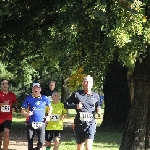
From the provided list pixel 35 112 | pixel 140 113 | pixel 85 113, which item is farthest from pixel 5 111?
pixel 140 113

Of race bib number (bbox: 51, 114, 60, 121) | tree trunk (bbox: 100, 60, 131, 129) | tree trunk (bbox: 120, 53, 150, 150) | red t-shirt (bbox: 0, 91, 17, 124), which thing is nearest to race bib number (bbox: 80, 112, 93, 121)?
tree trunk (bbox: 120, 53, 150, 150)

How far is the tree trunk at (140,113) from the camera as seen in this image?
1224 cm

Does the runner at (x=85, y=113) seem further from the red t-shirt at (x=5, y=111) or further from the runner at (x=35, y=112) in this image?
the red t-shirt at (x=5, y=111)

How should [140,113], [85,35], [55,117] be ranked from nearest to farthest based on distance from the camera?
[140,113] → [55,117] → [85,35]

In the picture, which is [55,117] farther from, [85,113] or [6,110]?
[85,113]

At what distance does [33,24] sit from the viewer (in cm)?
2141

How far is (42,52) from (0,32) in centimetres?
469

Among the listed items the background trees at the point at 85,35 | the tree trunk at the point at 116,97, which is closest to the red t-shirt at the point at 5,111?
the background trees at the point at 85,35

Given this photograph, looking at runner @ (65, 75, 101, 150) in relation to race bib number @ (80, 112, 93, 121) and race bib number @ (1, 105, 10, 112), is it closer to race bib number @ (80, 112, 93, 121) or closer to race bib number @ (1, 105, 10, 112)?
race bib number @ (80, 112, 93, 121)

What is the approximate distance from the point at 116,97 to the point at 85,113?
51.9ft

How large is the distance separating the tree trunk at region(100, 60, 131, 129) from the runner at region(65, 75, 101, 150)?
49.9 ft

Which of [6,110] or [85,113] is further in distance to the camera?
[6,110]

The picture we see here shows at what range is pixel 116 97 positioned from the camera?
2620cm

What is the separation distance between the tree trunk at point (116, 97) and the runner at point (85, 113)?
1521cm
